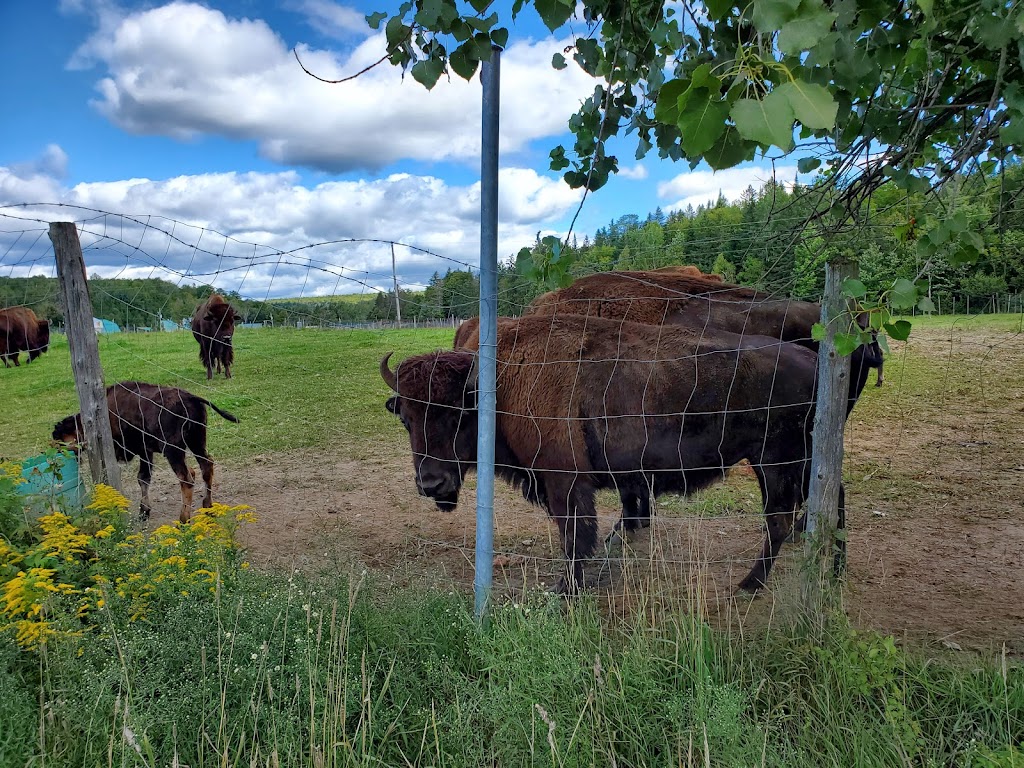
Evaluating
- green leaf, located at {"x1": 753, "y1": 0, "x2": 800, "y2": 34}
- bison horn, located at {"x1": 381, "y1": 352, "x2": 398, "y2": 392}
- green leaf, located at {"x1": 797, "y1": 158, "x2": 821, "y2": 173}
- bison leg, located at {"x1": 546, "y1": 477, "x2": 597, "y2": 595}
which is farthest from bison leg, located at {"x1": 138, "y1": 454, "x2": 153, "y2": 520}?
green leaf, located at {"x1": 753, "y1": 0, "x2": 800, "y2": 34}

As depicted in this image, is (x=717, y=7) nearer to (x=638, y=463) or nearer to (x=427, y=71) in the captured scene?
(x=427, y=71)

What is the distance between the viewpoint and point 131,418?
244 inches

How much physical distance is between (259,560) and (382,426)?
17.2ft

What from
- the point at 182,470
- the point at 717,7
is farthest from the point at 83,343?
the point at 717,7

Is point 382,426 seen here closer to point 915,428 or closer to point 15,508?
point 15,508

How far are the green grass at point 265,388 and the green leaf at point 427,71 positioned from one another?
3788 mm

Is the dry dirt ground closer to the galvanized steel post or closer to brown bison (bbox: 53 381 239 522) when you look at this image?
the galvanized steel post

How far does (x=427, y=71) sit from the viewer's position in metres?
2.22

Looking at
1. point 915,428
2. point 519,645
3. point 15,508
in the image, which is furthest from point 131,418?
point 915,428

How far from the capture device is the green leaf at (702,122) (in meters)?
1.26

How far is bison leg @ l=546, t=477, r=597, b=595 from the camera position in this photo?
13.5 feet

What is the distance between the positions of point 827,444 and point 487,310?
187 cm

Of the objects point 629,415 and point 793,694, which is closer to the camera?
point 793,694

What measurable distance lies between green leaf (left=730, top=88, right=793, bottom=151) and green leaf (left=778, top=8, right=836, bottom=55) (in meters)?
0.11
